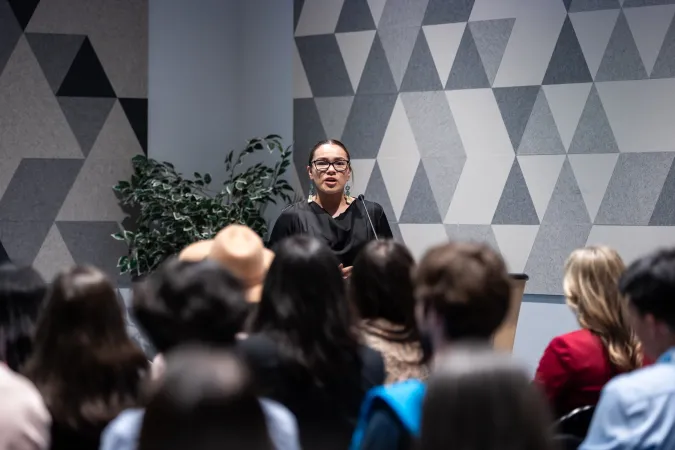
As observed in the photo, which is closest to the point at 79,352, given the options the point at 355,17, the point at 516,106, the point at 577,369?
the point at 577,369

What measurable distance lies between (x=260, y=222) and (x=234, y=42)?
138 centimetres

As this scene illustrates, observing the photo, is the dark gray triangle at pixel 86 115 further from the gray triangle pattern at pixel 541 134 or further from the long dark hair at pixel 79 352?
the long dark hair at pixel 79 352

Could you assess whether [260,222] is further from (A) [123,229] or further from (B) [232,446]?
(B) [232,446]

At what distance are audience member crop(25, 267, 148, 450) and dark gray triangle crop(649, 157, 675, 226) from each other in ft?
12.6

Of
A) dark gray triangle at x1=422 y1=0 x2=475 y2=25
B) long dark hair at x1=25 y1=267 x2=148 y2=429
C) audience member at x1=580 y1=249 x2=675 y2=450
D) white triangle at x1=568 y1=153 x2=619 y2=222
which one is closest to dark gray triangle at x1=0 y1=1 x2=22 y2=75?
dark gray triangle at x1=422 y1=0 x2=475 y2=25

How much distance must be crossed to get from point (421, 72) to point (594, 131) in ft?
3.92

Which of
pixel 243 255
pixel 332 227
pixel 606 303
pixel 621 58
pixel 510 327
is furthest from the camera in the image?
pixel 621 58

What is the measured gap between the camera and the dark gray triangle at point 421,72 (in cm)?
583

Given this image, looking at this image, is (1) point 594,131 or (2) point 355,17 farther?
(2) point 355,17

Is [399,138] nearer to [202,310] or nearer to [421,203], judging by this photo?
[421,203]

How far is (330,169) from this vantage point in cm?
466

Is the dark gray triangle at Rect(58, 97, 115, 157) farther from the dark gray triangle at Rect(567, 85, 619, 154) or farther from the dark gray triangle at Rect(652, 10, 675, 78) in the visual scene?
the dark gray triangle at Rect(652, 10, 675, 78)

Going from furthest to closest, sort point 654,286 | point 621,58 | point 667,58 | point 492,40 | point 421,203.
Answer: point 421,203 → point 492,40 → point 621,58 → point 667,58 → point 654,286

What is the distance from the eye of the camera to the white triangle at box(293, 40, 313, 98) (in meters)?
6.34
